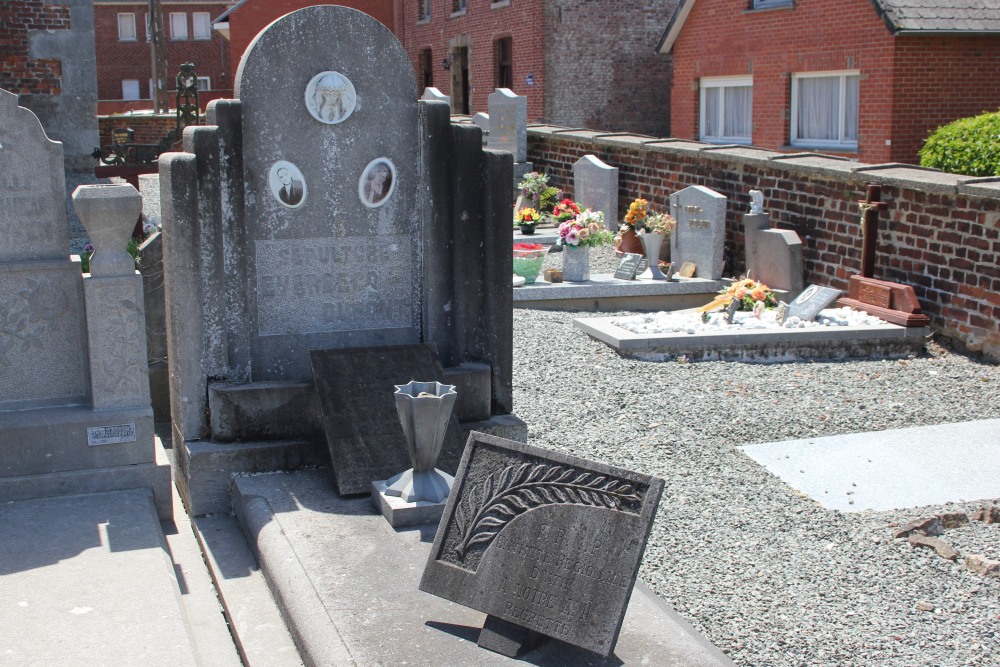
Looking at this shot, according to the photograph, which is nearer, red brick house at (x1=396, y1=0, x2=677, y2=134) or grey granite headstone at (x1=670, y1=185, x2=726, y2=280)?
grey granite headstone at (x1=670, y1=185, x2=726, y2=280)

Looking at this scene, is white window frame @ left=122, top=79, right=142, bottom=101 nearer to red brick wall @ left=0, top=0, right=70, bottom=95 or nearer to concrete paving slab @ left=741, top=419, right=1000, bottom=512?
red brick wall @ left=0, top=0, right=70, bottom=95

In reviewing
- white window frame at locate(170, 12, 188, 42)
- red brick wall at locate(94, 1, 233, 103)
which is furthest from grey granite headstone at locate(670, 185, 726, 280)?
white window frame at locate(170, 12, 188, 42)

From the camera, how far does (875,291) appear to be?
32.4ft

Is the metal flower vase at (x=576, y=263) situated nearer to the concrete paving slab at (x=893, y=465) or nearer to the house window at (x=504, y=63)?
the concrete paving slab at (x=893, y=465)

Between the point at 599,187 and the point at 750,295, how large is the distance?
5359mm

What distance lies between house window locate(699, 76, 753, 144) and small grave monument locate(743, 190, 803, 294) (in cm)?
999

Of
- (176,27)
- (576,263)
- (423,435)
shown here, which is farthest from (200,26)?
(423,435)

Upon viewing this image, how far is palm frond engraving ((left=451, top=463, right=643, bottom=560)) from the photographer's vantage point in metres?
3.64

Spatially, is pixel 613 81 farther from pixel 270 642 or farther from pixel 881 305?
pixel 270 642

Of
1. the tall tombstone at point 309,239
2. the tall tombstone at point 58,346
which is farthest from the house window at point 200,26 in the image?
the tall tombstone at point 58,346

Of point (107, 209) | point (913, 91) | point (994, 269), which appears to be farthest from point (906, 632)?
point (913, 91)

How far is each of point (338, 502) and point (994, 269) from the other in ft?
20.6

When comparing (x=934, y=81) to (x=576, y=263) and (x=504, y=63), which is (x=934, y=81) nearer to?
(x=576, y=263)

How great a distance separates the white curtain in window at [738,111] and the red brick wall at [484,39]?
5355 mm
